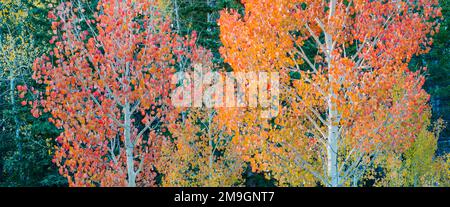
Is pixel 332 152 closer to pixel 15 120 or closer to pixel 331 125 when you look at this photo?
pixel 331 125

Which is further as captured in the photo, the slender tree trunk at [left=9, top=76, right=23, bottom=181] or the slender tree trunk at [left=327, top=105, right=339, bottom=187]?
the slender tree trunk at [left=9, top=76, right=23, bottom=181]

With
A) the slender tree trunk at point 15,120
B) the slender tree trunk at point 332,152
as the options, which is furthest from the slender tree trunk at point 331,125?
the slender tree trunk at point 15,120

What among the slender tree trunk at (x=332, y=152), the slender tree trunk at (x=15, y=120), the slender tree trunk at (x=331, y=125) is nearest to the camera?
the slender tree trunk at (x=331, y=125)

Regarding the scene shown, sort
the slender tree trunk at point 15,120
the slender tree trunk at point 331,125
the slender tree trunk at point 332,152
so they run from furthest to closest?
the slender tree trunk at point 15,120 → the slender tree trunk at point 332,152 → the slender tree trunk at point 331,125

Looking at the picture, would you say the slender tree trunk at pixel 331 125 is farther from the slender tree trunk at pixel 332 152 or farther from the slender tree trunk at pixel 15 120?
the slender tree trunk at pixel 15 120

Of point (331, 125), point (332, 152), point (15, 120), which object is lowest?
point (332, 152)

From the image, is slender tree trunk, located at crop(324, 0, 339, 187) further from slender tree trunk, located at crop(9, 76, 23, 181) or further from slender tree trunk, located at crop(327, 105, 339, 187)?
slender tree trunk, located at crop(9, 76, 23, 181)

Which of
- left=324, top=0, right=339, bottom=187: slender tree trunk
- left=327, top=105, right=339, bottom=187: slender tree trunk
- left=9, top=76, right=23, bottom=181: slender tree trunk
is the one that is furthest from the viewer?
left=9, top=76, right=23, bottom=181: slender tree trunk

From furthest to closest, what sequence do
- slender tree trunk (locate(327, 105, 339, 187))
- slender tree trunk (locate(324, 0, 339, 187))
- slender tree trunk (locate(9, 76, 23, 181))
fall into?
slender tree trunk (locate(9, 76, 23, 181)), slender tree trunk (locate(327, 105, 339, 187)), slender tree trunk (locate(324, 0, 339, 187))

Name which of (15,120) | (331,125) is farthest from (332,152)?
(15,120)

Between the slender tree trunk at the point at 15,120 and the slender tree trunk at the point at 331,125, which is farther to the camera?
the slender tree trunk at the point at 15,120

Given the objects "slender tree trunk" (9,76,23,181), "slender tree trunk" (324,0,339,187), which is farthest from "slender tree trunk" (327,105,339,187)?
"slender tree trunk" (9,76,23,181)
